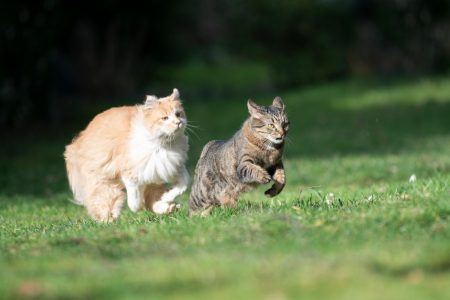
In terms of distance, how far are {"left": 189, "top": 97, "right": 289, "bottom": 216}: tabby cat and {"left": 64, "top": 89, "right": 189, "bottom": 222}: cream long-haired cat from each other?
46 centimetres

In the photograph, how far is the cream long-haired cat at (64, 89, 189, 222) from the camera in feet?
36.3

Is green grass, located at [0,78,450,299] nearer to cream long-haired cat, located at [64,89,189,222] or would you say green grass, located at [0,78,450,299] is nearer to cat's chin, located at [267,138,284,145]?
cream long-haired cat, located at [64,89,189,222]

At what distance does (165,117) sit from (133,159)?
648mm

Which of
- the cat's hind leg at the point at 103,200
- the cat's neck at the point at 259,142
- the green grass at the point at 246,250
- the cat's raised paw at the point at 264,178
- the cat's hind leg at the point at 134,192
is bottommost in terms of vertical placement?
the cat's hind leg at the point at 103,200

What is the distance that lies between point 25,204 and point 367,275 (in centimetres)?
840

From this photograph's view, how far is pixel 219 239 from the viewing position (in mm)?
8609

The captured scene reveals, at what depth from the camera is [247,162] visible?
33.3 feet

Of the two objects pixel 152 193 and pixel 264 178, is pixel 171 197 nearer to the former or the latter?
pixel 152 193

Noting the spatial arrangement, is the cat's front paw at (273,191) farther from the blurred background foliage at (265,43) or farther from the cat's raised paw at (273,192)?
the blurred background foliage at (265,43)

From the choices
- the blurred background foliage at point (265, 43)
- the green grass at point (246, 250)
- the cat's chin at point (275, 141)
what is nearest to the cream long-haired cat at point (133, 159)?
the green grass at point (246, 250)

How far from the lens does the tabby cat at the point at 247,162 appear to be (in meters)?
10.1

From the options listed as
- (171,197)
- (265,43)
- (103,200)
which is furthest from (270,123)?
(265,43)

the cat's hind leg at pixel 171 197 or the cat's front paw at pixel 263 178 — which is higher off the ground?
the cat's front paw at pixel 263 178

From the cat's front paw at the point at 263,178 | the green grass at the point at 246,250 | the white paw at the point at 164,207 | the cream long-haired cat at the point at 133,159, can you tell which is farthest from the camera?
the white paw at the point at 164,207
